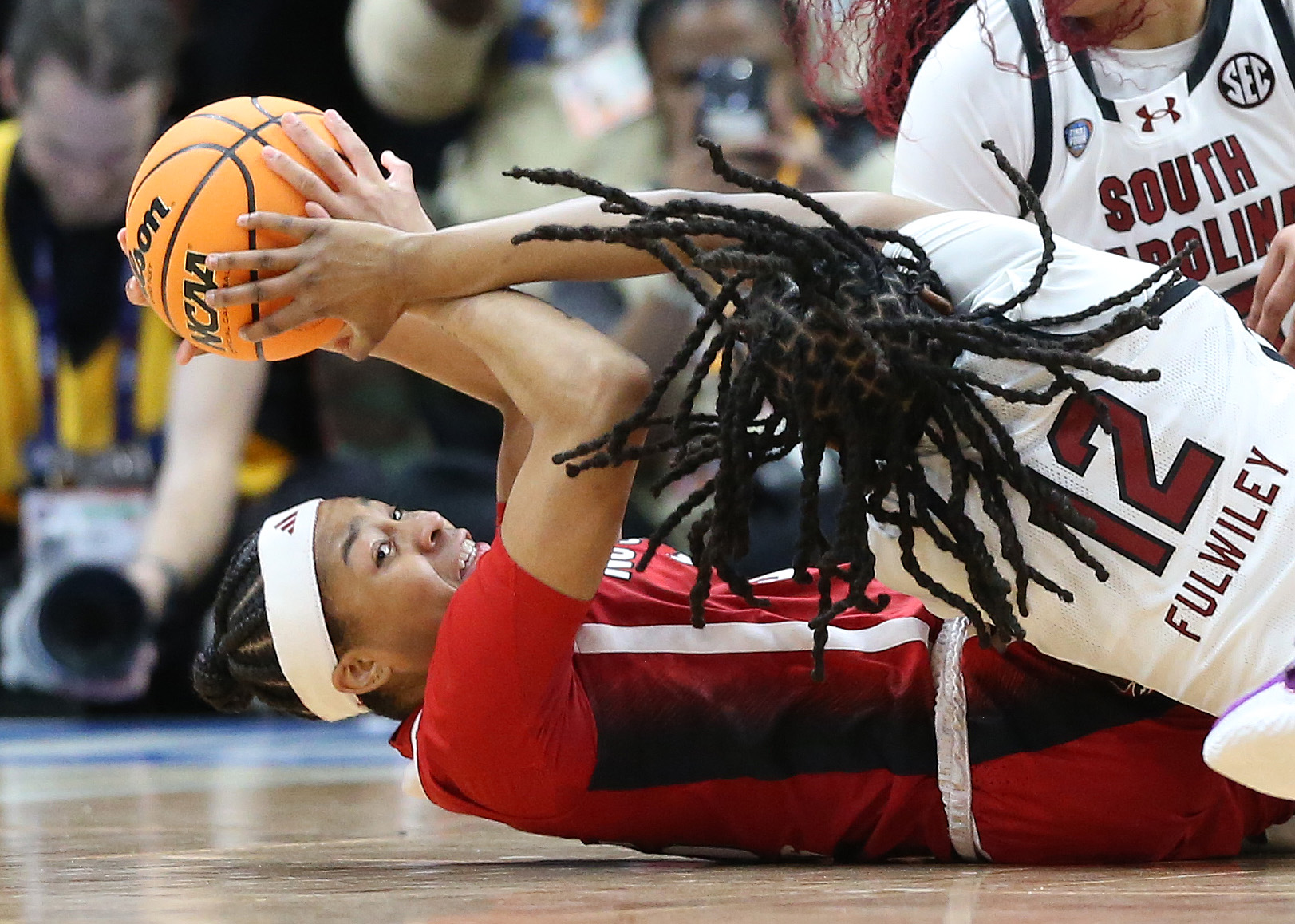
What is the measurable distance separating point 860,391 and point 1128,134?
1.01 m

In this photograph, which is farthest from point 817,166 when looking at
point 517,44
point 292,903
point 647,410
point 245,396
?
point 292,903

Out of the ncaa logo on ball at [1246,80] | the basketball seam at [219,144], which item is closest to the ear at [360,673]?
the basketball seam at [219,144]

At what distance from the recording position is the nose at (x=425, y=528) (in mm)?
2443

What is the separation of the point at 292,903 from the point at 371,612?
2.21 ft

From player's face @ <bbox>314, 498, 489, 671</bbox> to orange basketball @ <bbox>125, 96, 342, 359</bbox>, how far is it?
0.34 m

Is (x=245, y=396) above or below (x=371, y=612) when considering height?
below

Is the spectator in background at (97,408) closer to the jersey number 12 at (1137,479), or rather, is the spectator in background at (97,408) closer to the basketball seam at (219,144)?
the basketball seam at (219,144)

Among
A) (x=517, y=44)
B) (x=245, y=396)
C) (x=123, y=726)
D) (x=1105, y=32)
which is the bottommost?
(x=123, y=726)

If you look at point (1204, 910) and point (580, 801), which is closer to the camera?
point (1204, 910)

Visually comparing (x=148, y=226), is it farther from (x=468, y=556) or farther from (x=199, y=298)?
(x=468, y=556)

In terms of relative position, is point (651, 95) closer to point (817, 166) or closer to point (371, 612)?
point (817, 166)

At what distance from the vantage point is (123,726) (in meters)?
5.64

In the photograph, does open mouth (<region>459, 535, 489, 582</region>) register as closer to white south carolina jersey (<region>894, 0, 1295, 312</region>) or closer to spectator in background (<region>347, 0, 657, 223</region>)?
white south carolina jersey (<region>894, 0, 1295, 312</region>)

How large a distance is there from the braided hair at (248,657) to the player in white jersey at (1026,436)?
72cm
